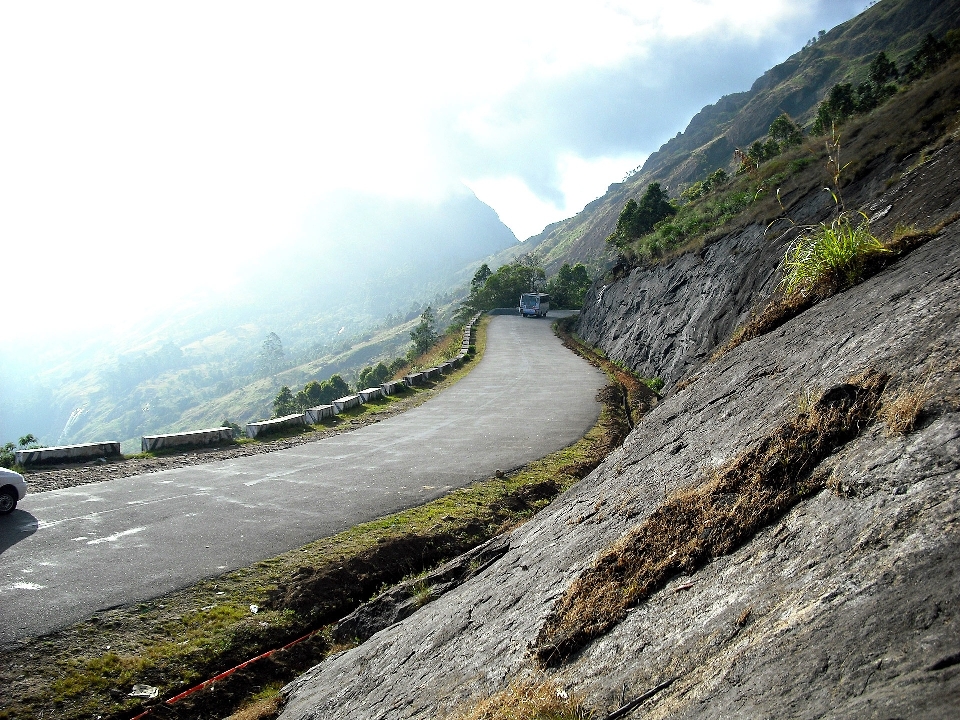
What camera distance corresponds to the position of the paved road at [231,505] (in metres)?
7.05

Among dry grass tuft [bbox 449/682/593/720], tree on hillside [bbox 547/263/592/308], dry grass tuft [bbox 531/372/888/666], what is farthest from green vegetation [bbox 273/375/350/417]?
dry grass tuft [bbox 449/682/593/720]

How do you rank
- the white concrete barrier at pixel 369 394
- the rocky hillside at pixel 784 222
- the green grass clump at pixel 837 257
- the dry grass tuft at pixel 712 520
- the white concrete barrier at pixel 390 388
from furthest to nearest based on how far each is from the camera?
the white concrete barrier at pixel 390 388 → the white concrete barrier at pixel 369 394 → the rocky hillside at pixel 784 222 → the green grass clump at pixel 837 257 → the dry grass tuft at pixel 712 520

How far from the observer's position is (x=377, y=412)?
63.5 feet

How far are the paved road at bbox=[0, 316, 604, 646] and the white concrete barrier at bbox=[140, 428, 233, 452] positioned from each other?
2278 mm

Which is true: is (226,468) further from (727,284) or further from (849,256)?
(727,284)

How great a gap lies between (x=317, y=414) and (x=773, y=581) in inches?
641

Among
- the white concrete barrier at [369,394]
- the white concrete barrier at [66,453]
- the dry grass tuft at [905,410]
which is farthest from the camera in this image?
the white concrete barrier at [369,394]

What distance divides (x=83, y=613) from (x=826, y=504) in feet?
23.9

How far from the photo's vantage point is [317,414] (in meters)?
17.9

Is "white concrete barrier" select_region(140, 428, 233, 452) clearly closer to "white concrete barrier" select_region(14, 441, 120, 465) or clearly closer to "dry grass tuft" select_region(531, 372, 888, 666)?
"white concrete barrier" select_region(14, 441, 120, 465)

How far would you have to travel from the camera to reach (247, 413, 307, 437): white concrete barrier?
1613 centimetres

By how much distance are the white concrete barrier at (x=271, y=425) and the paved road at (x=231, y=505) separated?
2.04m

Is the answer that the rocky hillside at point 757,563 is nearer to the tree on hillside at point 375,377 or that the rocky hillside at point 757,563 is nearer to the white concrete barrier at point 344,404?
the white concrete barrier at point 344,404

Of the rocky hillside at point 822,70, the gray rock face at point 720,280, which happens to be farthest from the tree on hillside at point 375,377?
the rocky hillside at point 822,70
